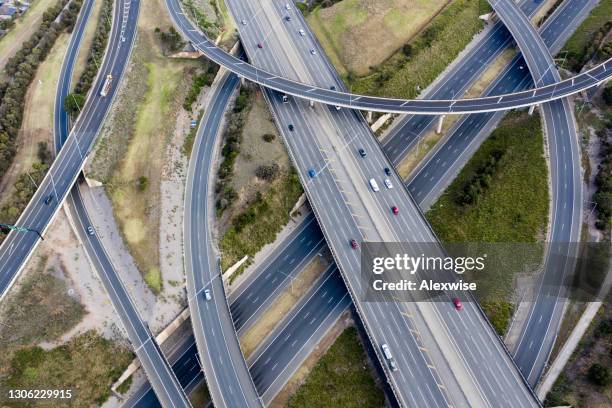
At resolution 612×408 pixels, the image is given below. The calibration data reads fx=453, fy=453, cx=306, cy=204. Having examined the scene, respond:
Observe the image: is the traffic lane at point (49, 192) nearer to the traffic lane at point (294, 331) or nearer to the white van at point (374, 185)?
the traffic lane at point (294, 331)

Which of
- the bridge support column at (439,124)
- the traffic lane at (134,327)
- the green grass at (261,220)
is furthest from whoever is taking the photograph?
the bridge support column at (439,124)

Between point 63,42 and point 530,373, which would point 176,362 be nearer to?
point 530,373

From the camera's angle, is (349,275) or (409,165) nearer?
(349,275)

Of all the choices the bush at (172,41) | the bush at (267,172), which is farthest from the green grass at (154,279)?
the bush at (172,41)

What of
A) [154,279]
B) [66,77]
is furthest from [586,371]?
[66,77]

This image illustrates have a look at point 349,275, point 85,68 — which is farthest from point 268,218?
point 85,68

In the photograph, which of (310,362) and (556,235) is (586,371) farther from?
(310,362)

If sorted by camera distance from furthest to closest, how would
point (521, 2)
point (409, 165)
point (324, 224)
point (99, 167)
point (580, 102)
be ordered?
point (521, 2)
point (580, 102)
point (409, 165)
point (99, 167)
point (324, 224)
